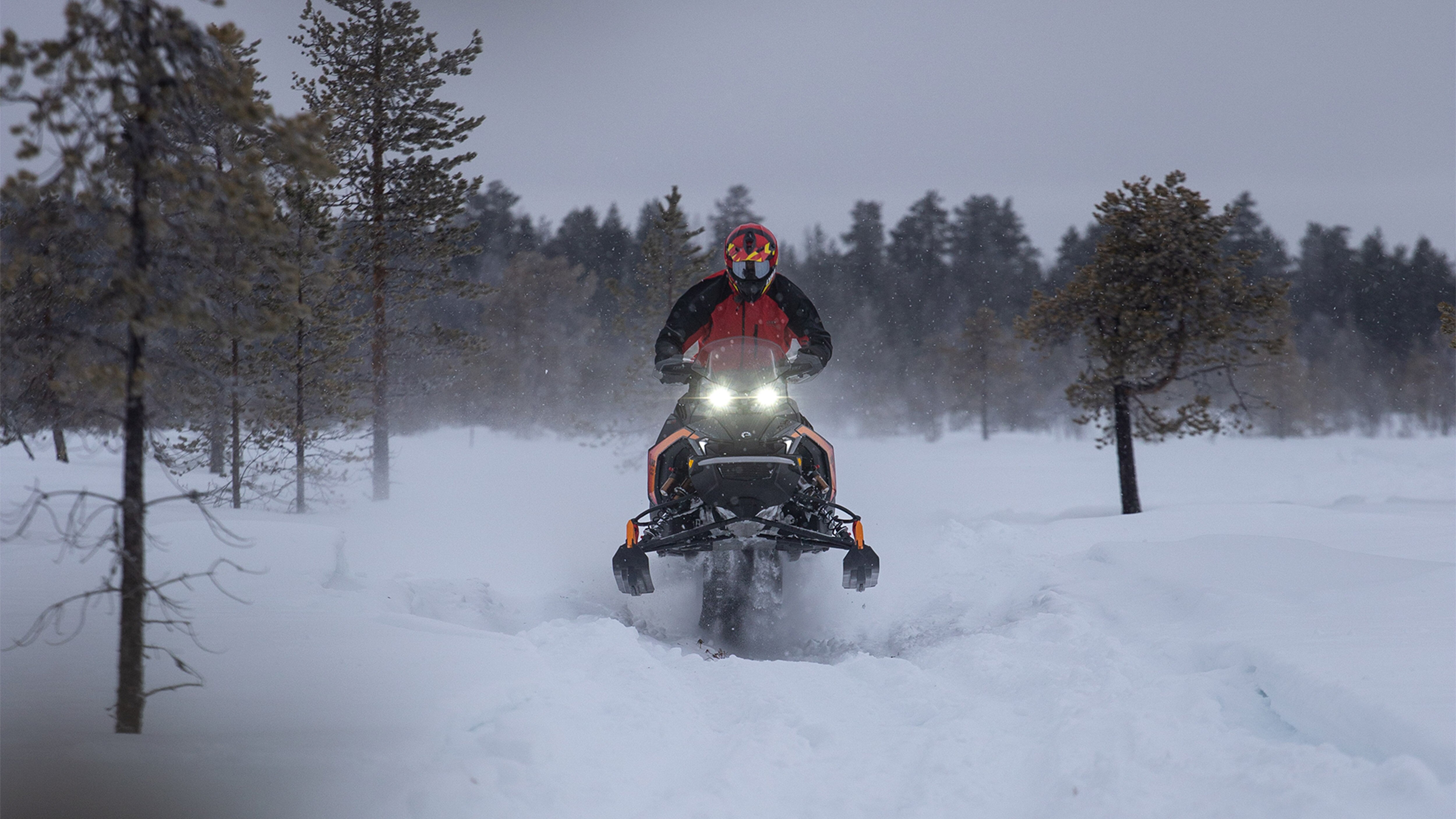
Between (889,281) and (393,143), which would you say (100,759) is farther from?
(889,281)

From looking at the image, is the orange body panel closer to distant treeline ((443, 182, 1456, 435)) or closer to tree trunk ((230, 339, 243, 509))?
tree trunk ((230, 339, 243, 509))

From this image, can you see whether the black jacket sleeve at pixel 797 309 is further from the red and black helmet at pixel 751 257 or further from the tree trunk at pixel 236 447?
the tree trunk at pixel 236 447

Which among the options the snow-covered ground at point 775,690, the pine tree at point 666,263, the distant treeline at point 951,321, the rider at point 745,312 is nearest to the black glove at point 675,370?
the rider at point 745,312

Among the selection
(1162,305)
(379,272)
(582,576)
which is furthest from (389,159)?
(1162,305)

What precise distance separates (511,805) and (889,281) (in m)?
56.1

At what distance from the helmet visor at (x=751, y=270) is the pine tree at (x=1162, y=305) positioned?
25.9ft

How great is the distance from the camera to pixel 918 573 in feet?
29.6

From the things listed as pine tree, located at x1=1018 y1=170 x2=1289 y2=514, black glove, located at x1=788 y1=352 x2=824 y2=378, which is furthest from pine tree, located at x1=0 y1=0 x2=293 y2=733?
pine tree, located at x1=1018 y1=170 x2=1289 y2=514

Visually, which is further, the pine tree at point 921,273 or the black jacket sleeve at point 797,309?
the pine tree at point 921,273

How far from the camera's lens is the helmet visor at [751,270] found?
6910 millimetres

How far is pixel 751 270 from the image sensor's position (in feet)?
22.7

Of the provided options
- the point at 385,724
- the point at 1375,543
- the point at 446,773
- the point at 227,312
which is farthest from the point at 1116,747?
the point at 1375,543

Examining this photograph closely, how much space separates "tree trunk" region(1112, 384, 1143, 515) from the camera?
1391 centimetres

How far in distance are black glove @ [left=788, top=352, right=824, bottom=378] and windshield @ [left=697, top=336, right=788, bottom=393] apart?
7 cm
